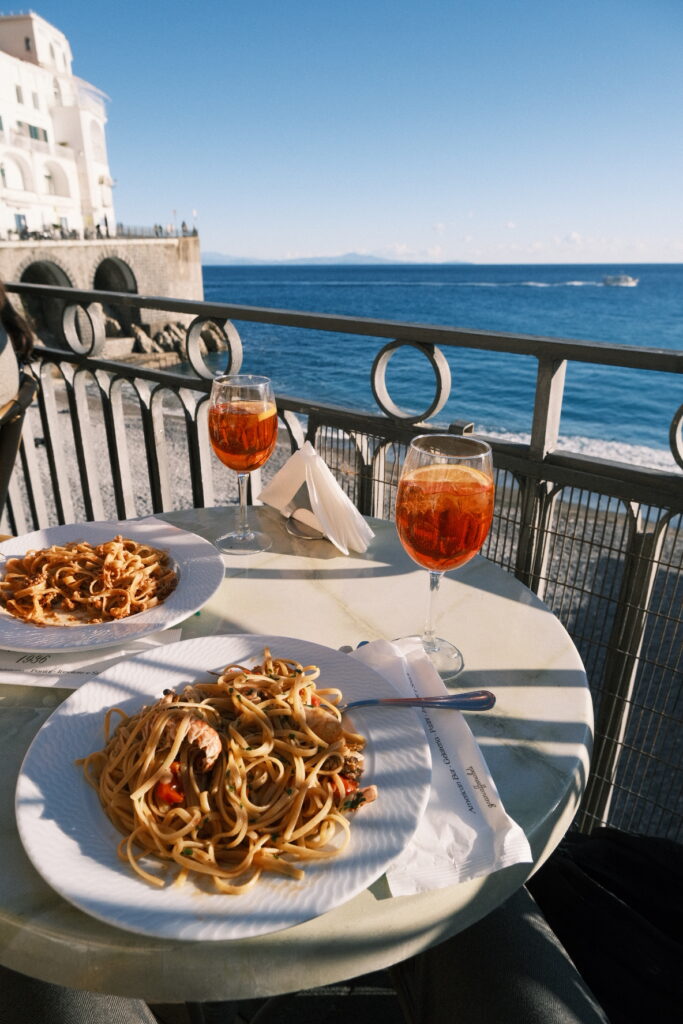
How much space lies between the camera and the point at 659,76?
230 ft

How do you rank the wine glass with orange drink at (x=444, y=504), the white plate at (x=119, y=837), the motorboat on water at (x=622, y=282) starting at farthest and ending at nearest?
the motorboat on water at (x=622, y=282)
the wine glass with orange drink at (x=444, y=504)
the white plate at (x=119, y=837)

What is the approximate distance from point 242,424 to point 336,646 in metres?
0.57

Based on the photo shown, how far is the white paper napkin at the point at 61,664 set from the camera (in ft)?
3.24

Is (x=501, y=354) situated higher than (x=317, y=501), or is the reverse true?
(x=317, y=501)

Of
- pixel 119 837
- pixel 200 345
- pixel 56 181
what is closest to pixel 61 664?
pixel 119 837

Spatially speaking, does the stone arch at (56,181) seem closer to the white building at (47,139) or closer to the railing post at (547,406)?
the white building at (47,139)

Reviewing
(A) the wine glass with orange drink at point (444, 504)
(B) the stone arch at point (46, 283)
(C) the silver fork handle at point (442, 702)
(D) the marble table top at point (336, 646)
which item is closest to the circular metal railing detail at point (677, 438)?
(D) the marble table top at point (336, 646)

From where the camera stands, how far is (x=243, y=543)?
1524 mm

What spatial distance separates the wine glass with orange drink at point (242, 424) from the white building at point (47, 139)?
48.3 m

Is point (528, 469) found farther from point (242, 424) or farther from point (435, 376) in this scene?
point (242, 424)

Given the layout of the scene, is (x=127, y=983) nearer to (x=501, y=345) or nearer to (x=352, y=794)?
(x=352, y=794)

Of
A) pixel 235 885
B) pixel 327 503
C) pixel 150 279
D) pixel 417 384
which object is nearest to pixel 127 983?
pixel 235 885

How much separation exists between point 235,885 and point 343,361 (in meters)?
37.6

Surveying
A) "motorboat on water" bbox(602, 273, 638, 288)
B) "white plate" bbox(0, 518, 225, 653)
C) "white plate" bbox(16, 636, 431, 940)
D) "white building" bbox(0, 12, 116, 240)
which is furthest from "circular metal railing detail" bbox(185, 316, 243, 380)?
"motorboat on water" bbox(602, 273, 638, 288)
